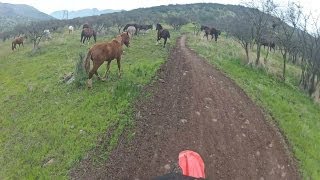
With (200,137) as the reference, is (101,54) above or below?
above

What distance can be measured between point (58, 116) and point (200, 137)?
5422 millimetres

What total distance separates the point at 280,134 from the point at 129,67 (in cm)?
779

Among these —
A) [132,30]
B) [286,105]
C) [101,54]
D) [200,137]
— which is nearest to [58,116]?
[101,54]

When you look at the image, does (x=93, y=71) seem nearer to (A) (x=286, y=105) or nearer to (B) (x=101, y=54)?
(B) (x=101, y=54)

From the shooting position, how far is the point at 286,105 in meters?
18.5

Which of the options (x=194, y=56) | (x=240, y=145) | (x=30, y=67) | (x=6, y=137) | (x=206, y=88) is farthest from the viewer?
(x=30, y=67)

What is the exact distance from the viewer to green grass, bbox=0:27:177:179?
12.1m

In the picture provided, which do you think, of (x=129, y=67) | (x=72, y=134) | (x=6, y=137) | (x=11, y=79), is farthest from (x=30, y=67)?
(x=72, y=134)

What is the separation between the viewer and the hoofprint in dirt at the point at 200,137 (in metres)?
11.2

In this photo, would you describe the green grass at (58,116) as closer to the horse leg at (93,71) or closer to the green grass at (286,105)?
the horse leg at (93,71)

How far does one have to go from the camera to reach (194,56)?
2280 cm

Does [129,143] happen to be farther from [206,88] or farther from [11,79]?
[11,79]

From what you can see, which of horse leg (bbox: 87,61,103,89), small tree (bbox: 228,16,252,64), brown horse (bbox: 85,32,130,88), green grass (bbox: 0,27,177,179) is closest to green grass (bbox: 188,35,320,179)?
small tree (bbox: 228,16,252,64)

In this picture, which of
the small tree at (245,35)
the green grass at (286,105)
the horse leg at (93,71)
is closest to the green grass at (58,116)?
the horse leg at (93,71)
